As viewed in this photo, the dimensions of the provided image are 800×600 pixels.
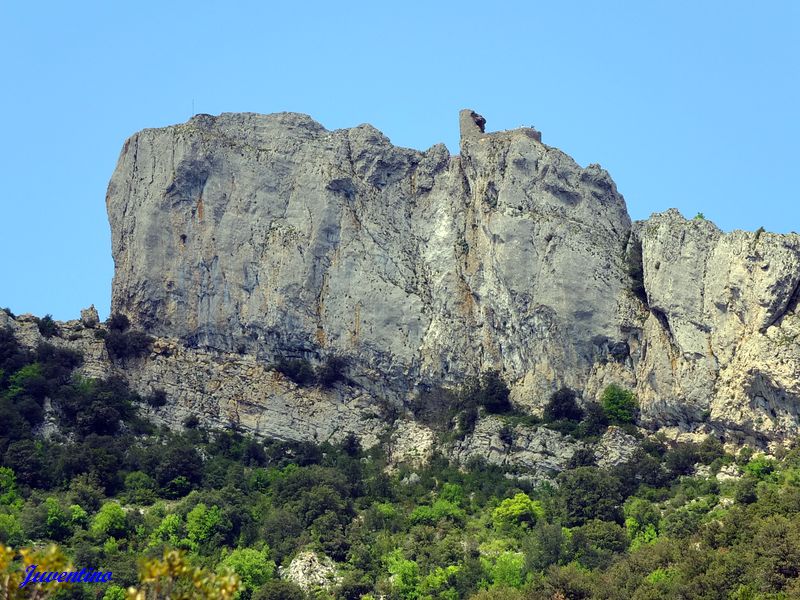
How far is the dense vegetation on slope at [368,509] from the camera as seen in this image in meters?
54.6

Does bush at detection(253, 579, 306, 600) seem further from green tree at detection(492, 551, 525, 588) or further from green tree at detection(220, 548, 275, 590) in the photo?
green tree at detection(492, 551, 525, 588)

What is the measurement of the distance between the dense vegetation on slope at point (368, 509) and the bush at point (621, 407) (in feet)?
0.30

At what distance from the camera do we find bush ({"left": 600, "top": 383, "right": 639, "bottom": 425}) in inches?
2680

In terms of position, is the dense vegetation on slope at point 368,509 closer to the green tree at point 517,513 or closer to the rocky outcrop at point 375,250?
the green tree at point 517,513

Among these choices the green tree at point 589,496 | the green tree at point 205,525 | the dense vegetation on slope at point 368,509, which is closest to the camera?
the dense vegetation on slope at point 368,509

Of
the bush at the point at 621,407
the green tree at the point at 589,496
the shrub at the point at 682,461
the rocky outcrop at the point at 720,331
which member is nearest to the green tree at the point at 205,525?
the green tree at the point at 589,496

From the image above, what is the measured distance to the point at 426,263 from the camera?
75.0m

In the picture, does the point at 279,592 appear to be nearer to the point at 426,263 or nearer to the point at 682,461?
the point at 682,461

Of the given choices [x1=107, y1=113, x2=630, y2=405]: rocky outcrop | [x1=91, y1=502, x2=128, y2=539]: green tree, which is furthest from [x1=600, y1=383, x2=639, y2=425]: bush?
[x1=91, y1=502, x2=128, y2=539]: green tree

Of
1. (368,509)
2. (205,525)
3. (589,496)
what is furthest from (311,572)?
(589,496)

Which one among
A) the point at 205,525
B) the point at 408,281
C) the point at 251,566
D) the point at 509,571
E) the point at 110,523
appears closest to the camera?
the point at 509,571

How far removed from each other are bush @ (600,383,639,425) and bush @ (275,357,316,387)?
14090mm

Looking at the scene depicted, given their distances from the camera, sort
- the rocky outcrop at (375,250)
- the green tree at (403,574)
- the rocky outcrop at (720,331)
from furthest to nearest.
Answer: the rocky outcrop at (375,250)
the rocky outcrop at (720,331)
the green tree at (403,574)

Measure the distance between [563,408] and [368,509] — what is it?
34.1ft
